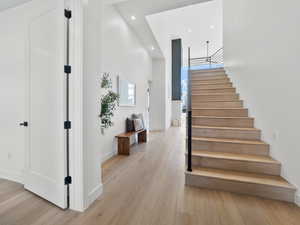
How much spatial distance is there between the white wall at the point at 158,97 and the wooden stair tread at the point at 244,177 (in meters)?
4.70

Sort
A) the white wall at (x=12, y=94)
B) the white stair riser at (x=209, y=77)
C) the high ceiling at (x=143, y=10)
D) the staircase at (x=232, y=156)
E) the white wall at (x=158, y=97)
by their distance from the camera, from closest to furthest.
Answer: the staircase at (x=232, y=156) → the white wall at (x=12, y=94) → the high ceiling at (x=143, y=10) → the white stair riser at (x=209, y=77) → the white wall at (x=158, y=97)

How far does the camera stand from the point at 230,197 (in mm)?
1837

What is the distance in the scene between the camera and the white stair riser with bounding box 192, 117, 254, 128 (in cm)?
283

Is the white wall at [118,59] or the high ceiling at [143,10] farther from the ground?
the high ceiling at [143,10]

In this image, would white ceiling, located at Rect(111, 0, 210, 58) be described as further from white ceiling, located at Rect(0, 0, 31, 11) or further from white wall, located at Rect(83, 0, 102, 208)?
white wall, located at Rect(83, 0, 102, 208)

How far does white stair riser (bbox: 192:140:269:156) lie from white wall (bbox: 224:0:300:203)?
0.50ft

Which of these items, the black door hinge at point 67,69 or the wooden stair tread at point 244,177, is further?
the wooden stair tread at point 244,177

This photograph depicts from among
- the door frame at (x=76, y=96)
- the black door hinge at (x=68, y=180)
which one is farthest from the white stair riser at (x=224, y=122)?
the black door hinge at (x=68, y=180)

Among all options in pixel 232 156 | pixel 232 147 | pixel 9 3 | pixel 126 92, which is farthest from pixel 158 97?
pixel 9 3

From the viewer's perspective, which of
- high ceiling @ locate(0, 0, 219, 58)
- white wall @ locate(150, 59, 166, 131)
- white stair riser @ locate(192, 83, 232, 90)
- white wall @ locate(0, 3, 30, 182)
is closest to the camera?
white wall @ locate(0, 3, 30, 182)

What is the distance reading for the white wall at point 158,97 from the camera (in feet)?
22.6

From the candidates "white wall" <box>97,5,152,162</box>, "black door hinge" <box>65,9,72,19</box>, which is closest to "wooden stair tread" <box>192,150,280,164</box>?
"white wall" <box>97,5,152,162</box>

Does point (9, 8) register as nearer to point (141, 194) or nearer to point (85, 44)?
point (85, 44)

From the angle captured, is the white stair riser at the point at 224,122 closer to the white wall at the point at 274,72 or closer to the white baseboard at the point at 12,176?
the white wall at the point at 274,72
